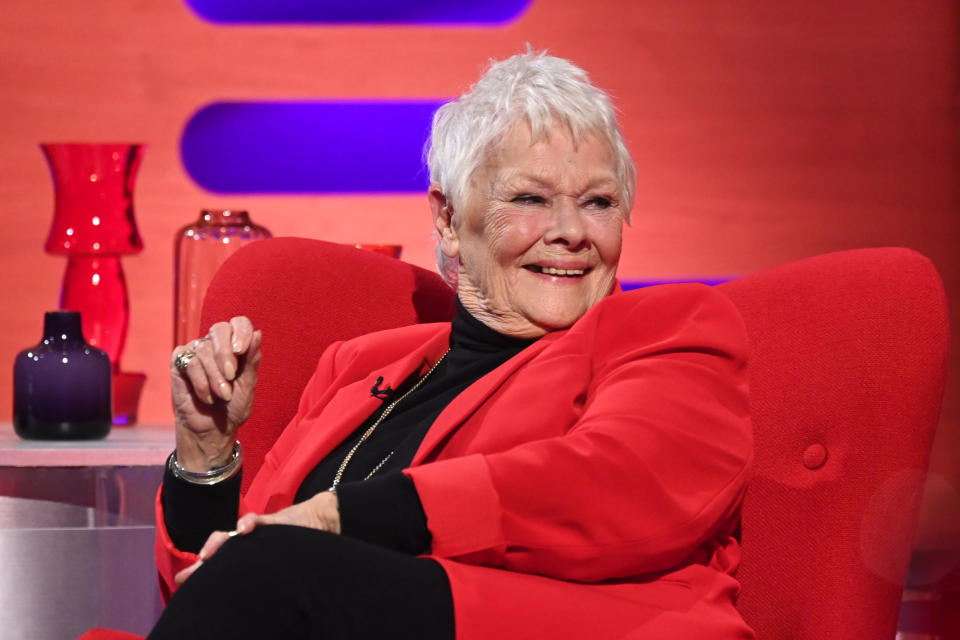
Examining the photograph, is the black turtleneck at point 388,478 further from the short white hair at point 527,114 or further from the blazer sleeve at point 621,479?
the short white hair at point 527,114

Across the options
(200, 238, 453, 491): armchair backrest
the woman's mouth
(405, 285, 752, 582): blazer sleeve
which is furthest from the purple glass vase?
(405, 285, 752, 582): blazer sleeve

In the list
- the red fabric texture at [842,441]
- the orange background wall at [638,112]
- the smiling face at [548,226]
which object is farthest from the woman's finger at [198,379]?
the orange background wall at [638,112]

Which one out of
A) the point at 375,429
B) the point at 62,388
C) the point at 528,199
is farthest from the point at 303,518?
the point at 62,388

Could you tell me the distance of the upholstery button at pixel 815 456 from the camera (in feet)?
5.25

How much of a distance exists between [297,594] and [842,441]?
729mm

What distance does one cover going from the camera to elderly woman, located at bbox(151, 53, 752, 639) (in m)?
1.22

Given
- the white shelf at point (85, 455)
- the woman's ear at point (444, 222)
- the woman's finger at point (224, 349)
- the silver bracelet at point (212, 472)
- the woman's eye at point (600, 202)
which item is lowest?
the white shelf at point (85, 455)

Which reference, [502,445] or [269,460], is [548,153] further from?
[269,460]

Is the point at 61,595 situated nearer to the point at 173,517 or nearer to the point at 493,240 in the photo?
the point at 173,517

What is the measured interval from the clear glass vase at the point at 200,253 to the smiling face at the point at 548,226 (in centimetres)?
94

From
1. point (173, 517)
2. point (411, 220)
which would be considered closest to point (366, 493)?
point (173, 517)

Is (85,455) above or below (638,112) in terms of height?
below

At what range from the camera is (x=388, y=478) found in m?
1.32

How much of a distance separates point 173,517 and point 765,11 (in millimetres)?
2124
